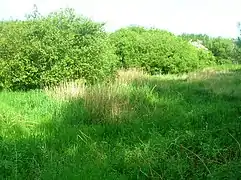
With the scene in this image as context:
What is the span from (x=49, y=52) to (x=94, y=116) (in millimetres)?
4811

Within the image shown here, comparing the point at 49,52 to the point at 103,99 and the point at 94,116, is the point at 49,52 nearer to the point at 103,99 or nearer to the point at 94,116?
the point at 103,99

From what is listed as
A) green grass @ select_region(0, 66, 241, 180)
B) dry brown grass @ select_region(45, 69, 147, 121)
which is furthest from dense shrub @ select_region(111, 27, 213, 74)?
dry brown grass @ select_region(45, 69, 147, 121)

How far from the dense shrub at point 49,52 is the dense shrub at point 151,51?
660 cm

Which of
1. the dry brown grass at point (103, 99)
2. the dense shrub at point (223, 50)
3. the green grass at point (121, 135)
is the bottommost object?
the green grass at point (121, 135)

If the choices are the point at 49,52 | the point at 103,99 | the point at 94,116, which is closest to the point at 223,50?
the point at 49,52

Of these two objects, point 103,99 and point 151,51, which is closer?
point 103,99

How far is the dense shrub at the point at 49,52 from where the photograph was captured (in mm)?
12984

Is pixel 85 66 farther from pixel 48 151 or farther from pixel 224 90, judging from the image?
pixel 48 151

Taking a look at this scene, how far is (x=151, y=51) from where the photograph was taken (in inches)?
823

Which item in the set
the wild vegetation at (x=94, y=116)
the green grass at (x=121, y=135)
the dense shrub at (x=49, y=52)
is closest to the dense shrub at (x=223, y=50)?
the wild vegetation at (x=94, y=116)

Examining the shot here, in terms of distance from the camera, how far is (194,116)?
8922 millimetres

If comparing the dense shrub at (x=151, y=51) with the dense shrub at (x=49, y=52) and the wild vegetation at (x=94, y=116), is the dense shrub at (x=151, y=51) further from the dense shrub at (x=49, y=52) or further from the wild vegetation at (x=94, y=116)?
the dense shrub at (x=49, y=52)

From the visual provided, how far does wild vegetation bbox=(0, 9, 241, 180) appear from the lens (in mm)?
5344

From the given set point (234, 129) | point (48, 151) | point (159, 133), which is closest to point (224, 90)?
point (159, 133)
